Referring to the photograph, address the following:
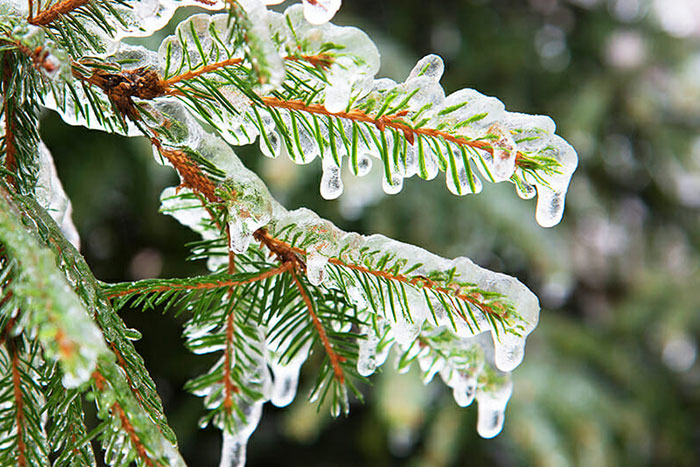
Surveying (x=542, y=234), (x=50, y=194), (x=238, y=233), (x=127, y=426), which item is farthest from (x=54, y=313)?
(x=542, y=234)

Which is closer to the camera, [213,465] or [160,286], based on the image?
[160,286]

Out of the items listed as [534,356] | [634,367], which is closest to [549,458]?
[534,356]

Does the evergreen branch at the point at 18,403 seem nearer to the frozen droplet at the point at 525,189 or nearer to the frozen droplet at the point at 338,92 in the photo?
the frozen droplet at the point at 338,92

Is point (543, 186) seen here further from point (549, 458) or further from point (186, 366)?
point (186, 366)

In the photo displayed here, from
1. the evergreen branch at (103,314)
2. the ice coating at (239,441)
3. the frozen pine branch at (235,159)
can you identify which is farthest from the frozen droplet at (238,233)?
the ice coating at (239,441)

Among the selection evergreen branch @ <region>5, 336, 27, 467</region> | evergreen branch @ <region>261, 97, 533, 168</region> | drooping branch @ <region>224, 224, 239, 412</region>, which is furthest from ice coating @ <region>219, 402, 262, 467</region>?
evergreen branch @ <region>261, 97, 533, 168</region>

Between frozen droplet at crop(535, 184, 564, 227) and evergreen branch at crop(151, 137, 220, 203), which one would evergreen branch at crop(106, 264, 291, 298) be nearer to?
evergreen branch at crop(151, 137, 220, 203)
